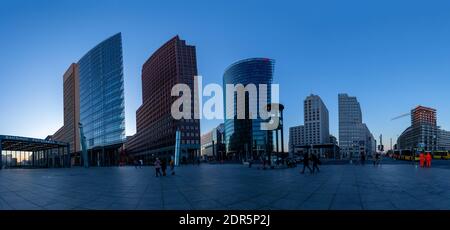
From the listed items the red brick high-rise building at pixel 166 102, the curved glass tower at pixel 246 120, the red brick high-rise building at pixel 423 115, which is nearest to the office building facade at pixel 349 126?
the red brick high-rise building at pixel 423 115

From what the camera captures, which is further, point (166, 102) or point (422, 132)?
point (166, 102)

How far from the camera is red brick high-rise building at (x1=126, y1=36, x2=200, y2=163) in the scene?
113m

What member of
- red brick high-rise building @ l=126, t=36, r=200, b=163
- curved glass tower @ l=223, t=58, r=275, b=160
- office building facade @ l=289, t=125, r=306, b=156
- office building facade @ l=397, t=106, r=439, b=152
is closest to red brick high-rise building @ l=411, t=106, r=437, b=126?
office building facade @ l=397, t=106, r=439, b=152

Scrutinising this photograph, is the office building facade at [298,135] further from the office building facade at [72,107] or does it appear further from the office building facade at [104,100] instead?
the office building facade at [72,107]

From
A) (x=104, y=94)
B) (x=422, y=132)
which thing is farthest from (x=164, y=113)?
(x=422, y=132)

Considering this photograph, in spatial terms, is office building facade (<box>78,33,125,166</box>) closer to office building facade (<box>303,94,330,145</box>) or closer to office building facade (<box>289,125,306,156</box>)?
office building facade (<box>303,94,330,145</box>)

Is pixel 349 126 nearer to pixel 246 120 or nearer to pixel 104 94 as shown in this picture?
pixel 246 120

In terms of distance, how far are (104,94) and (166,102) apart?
3206 centimetres

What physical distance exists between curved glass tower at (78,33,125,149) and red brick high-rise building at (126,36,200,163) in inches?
921

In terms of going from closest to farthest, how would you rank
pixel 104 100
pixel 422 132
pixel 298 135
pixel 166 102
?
1. pixel 104 100
2. pixel 422 132
3. pixel 166 102
4. pixel 298 135

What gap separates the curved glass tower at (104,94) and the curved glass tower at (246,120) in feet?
128

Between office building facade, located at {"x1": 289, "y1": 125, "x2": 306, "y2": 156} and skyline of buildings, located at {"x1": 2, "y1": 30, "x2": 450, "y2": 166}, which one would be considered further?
office building facade, located at {"x1": 289, "y1": 125, "x2": 306, "y2": 156}

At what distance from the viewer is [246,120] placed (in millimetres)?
122312
